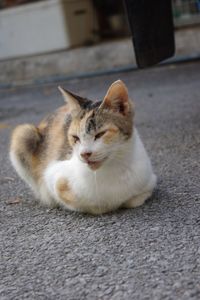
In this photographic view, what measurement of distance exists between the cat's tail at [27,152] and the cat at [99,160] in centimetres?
15

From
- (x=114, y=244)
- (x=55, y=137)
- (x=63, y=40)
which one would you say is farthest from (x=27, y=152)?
(x=63, y=40)

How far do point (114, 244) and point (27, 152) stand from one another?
95 centimetres

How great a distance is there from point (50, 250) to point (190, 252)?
0.62 meters

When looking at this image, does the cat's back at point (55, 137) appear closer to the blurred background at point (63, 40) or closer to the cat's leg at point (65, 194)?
the cat's leg at point (65, 194)

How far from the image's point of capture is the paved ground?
1891mm

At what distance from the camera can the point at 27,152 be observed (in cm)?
298

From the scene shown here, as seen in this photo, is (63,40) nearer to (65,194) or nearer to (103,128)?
(65,194)

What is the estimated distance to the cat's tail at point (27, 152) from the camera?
9.75 feet

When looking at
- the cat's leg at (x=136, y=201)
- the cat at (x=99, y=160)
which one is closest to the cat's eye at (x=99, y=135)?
the cat at (x=99, y=160)

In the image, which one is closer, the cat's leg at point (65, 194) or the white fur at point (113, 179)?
the white fur at point (113, 179)

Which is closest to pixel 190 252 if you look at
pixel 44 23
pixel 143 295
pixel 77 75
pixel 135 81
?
pixel 143 295

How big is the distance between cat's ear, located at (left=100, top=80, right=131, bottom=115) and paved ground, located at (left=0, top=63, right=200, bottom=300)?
0.51 metres

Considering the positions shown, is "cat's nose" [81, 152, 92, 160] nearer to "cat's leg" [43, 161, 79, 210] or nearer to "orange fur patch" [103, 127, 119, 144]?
"orange fur patch" [103, 127, 119, 144]

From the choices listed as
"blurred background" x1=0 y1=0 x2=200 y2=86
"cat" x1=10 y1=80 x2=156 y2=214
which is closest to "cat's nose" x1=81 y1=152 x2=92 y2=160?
"cat" x1=10 y1=80 x2=156 y2=214
